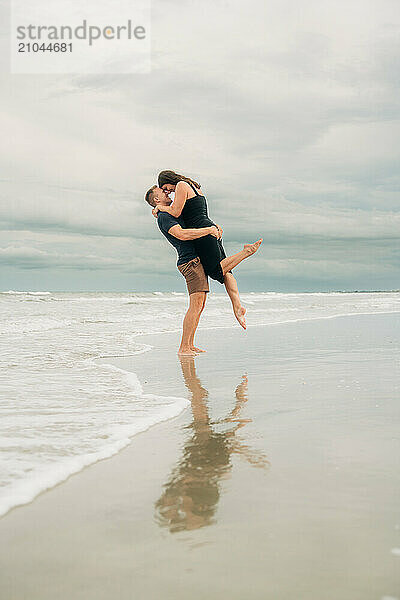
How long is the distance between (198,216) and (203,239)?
0.91 ft

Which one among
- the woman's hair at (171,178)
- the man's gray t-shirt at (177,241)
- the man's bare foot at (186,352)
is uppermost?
the woman's hair at (171,178)

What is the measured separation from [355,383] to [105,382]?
1.98 m

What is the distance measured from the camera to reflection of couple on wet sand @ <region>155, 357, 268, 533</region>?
1864 mm

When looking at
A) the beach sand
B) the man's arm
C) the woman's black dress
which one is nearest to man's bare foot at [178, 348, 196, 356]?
the woman's black dress

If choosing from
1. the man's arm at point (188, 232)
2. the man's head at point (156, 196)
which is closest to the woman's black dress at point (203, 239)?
the man's arm at point (188, 232)

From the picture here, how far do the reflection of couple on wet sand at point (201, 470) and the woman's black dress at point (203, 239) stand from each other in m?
3.41

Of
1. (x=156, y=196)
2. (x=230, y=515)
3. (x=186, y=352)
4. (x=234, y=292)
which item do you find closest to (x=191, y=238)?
(x=156, y=196)

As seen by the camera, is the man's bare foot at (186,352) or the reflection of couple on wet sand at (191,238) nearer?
the man's bare foot at (186,352)

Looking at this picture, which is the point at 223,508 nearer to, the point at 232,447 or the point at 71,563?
the point at 71,563

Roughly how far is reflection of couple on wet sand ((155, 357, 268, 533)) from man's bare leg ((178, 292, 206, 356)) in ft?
9.81

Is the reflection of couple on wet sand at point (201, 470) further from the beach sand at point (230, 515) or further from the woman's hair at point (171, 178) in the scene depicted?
the woman's hair at point (171, 178)

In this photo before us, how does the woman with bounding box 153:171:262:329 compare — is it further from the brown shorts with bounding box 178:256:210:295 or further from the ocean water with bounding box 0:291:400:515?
the ocean water with bounding box 0:291:400:515

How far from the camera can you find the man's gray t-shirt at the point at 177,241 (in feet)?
22.0

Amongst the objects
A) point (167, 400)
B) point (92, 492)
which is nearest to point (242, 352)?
point (167, 400)
